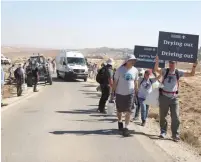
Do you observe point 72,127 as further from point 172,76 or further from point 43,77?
point 43,77

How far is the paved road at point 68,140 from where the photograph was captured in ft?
25.7

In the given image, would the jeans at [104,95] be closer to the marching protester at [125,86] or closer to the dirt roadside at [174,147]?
the dirt roadside at [174,147]

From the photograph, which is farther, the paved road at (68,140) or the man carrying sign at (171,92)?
the man carrying sign at (171,92)

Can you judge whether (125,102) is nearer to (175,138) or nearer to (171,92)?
(171,92)

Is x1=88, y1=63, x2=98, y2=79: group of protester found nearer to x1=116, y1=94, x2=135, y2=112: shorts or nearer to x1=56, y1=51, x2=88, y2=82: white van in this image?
x1=56, y1=51, x2=88, y2=82: white van

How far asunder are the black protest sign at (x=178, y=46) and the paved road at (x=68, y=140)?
2.52 metres

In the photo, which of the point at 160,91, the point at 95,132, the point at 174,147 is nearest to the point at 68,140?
the point at 95,132

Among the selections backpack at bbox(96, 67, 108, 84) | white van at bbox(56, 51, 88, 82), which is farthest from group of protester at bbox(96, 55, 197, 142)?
white van at bbox(56, 51, 88, 82)

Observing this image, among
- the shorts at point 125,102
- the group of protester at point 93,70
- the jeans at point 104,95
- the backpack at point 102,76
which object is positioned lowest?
the group of protester at point 93,70

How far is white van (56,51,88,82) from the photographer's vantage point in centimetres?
3462

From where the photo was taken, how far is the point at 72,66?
34.8 metres

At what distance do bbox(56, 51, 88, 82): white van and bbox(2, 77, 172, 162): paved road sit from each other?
20748mm

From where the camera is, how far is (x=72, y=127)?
1111cm

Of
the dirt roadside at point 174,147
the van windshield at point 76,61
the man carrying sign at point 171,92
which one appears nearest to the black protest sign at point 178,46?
the man carrying sign at point 171,92
